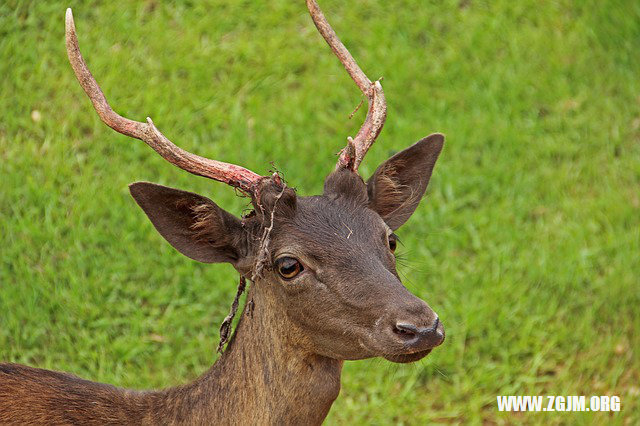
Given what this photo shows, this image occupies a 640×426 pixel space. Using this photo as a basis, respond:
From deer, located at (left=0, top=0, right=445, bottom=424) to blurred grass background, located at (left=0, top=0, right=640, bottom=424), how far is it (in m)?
2.00

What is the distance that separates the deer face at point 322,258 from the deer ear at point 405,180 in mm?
195

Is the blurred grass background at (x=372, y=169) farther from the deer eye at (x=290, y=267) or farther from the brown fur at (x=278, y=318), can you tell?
the deer eye at (x=290, y=267)

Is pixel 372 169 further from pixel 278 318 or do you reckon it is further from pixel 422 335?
pixel 422 335

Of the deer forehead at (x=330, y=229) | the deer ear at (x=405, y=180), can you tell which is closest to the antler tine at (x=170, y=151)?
the deer forehead at (x=330, y=229)

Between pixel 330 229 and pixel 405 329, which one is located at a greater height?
pixel 330 229

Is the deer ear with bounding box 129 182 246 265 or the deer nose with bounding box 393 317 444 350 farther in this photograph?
the deer ear with bounding box 129 182 246 265

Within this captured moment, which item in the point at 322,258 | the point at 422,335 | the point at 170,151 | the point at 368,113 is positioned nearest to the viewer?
the point at 422,335

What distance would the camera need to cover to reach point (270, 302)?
4719 mm

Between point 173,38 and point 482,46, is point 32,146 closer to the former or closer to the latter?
point 173,38

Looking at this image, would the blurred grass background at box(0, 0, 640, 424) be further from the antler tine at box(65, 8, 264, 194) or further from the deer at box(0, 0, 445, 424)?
the antler tine at box(65, 8, 264, 194)

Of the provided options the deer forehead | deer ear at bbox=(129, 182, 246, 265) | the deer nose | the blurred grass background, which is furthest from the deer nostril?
the blurred grass background

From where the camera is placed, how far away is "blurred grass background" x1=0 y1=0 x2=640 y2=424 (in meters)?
7.15

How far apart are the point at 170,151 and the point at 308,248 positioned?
0.77 m

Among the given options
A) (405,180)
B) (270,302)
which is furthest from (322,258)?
(405,180)
